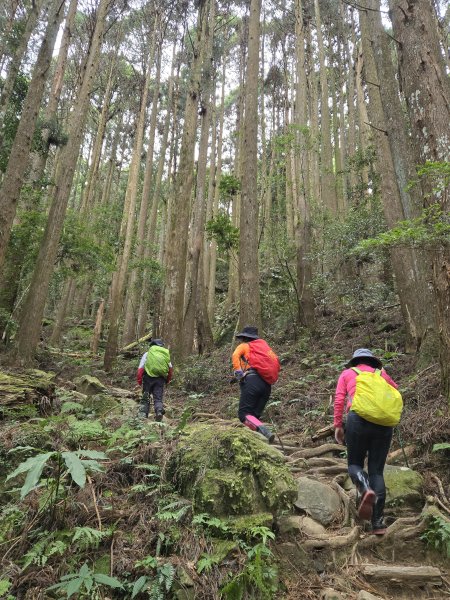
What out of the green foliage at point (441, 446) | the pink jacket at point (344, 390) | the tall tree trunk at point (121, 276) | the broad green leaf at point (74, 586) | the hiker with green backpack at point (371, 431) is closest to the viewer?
the broad green leaf at point (74, 586)

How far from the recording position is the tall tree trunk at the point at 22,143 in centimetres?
869

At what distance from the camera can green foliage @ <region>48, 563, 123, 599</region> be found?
7.59 feet

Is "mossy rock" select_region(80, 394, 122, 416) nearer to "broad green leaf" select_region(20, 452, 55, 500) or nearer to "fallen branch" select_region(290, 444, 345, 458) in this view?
"fallen branch" select_region(290, 444, 345, 458)

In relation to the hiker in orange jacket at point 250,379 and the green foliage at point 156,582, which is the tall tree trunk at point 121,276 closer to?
the hiker in orange jacket at point 250,379

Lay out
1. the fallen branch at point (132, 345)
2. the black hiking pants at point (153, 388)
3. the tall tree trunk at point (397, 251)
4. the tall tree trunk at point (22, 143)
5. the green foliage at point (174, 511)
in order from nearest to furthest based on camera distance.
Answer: the green foliage at point (174, 511)
the black hiking pants at point (153, 388)
the tall tree trunk at point (397, 251)
the tall tree trunk at point (22, 143)
the fallen branch at point (132, 345)

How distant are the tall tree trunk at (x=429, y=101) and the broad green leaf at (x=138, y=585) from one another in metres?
3.86

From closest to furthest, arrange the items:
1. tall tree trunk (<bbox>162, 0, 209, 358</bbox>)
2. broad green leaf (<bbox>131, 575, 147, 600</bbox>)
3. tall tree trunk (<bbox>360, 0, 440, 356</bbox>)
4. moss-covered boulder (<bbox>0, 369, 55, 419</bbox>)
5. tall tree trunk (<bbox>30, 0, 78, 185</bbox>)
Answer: broad green leaf (<bbox>131, 575, 147, 600</bbox>) → moss-covered boulder (<bbox>0, 369, 55, 419</bbox>) → tall tree trunk (<bbox>360, 0, 440, 356</bbox>) → tall tree trunk (<bbox>162, 0, 209, 358</bbox>) → tall tree trunk (<bbox>30, 0, 78, 185</bbox>)

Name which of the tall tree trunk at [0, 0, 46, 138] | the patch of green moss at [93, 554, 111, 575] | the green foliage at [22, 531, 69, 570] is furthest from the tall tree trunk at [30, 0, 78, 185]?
the patch of green moss at [93, 554, 111, 575]

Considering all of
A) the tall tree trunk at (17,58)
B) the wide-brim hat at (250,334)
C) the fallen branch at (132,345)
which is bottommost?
the wide-brim hat at (250,334)

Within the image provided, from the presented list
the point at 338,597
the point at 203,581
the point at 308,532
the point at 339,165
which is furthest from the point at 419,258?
the point at 339,165

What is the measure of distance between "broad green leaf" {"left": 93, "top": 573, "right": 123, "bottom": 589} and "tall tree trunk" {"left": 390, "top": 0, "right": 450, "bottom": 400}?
4.02m

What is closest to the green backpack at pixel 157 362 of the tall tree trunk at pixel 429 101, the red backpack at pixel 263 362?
the red backpack at pixel 263 362

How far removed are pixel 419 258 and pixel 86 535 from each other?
7.32 m

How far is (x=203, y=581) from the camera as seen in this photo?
2.59 m
